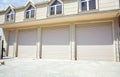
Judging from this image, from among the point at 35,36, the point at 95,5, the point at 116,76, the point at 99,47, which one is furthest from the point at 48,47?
the point at 116,76

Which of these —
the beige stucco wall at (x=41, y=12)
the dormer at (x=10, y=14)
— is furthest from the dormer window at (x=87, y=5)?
the dormer at (x=10, y=14)

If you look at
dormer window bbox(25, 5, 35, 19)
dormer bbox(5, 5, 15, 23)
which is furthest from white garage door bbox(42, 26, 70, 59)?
dormer bbox(5, 5, 15, 23)

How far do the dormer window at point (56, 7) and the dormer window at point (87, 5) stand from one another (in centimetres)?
259

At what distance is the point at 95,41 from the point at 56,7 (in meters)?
5.96

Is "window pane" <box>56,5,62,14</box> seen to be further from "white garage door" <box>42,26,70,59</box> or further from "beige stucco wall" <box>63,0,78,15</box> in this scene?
"white garage door" <box>42,26,70,59</box>

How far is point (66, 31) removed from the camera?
12.6 metres

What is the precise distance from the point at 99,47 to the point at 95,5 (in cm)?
410

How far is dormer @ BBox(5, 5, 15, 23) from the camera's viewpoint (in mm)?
16656

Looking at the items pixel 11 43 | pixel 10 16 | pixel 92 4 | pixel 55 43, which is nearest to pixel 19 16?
pixel 10 16

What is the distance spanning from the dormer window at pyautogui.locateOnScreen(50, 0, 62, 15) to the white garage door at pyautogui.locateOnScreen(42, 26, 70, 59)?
6.23 feet

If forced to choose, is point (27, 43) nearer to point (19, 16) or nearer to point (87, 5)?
point (19, 16)

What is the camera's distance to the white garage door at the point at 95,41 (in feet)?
35.1

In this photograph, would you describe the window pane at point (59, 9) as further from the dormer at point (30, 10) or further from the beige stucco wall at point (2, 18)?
the beige stucco wall at point (2, 18)

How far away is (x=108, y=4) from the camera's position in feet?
35.8
